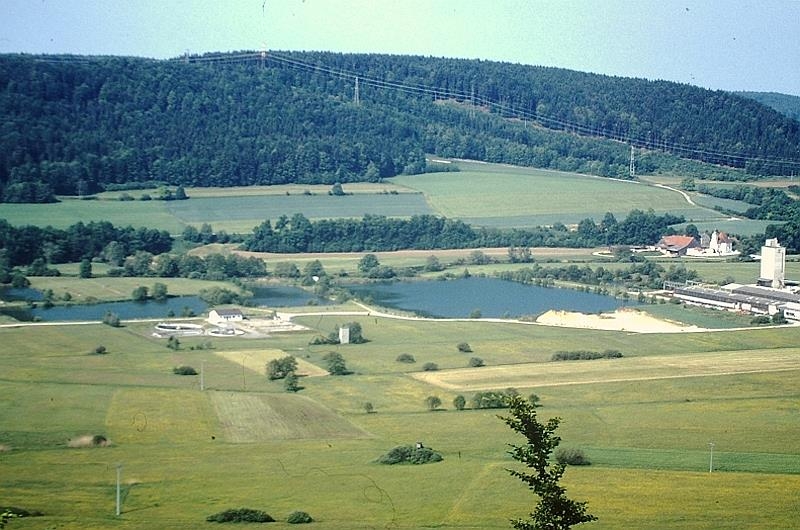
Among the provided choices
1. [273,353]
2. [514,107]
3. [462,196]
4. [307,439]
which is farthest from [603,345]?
[514,107]

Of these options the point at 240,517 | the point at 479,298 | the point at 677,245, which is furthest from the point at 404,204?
the point at 240,517

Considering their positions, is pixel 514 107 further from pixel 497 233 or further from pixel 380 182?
pixel 497 233

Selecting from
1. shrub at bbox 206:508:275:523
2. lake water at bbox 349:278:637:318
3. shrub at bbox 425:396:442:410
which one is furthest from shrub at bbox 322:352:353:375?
shrub at bbox 206:508:275:523

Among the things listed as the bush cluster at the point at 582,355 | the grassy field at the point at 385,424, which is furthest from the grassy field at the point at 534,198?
the bush cluster at the point at 582,355

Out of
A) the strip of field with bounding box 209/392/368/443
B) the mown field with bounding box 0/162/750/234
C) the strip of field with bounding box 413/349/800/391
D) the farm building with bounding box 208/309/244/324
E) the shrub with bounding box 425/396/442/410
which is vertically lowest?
the strip of field with bounding box 209/392/368/443

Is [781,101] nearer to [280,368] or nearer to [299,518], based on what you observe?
[280,368]

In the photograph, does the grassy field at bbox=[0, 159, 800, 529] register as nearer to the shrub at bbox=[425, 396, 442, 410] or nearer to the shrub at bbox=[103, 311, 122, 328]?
the shrub at bbox=[425, 396, 442, 410]

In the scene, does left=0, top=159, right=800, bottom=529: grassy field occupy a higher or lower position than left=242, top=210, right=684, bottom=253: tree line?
lower
